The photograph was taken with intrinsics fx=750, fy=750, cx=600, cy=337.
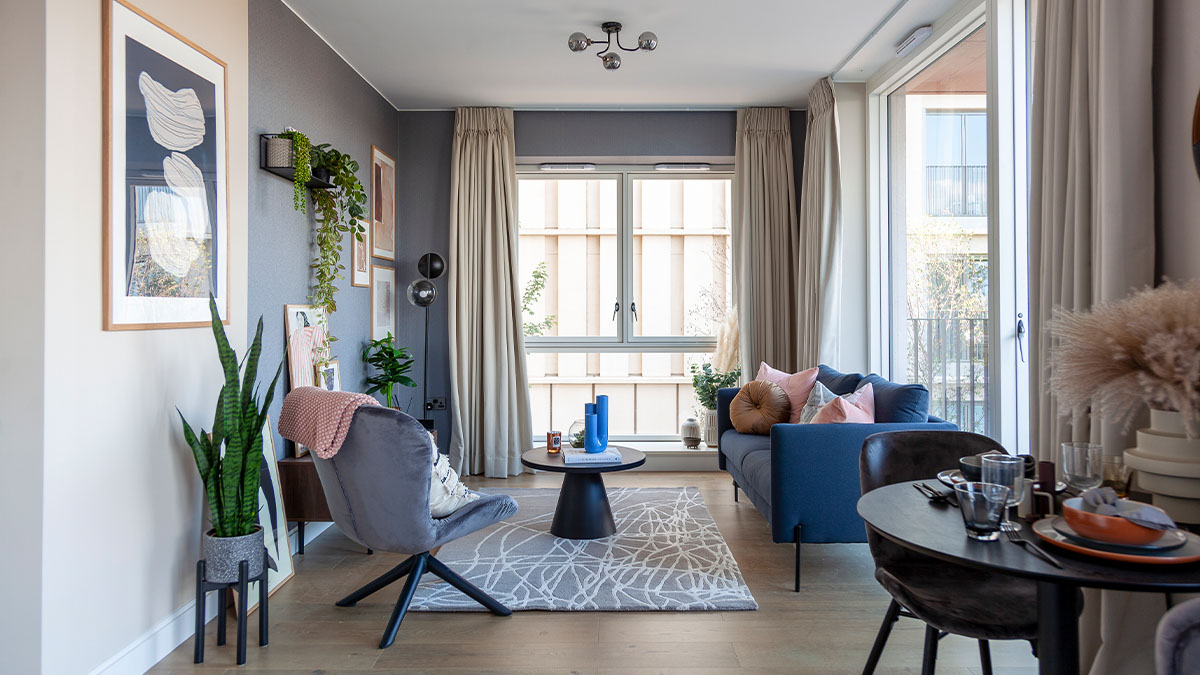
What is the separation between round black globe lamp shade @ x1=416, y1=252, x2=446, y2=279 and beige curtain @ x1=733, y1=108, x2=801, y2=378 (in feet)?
7.38

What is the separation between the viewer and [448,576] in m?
2.99

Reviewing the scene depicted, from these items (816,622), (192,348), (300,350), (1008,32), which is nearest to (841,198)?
(1008,32)

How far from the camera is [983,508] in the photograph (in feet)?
4.89

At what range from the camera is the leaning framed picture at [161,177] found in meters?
2.39

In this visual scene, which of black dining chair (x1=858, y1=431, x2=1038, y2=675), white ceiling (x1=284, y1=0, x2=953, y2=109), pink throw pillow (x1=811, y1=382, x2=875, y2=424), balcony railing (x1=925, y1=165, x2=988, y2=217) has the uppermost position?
white ceiling (x1=284, y1=0, x2=953, y2=109)

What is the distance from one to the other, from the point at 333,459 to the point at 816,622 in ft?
6.26

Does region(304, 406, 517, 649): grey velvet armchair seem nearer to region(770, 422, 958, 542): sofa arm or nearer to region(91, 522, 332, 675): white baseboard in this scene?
region(91, 522, 332, 675): white baseboard

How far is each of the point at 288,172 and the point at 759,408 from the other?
2883mm

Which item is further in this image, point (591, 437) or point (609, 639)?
point (591, 437)

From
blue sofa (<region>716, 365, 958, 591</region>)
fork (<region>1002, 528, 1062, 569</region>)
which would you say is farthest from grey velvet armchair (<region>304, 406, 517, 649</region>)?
fork (<region>1002, 528, 1062, 569</region>)

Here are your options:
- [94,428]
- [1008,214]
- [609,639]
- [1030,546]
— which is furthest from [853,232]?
[94,428]

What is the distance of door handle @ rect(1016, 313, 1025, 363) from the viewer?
3.29m

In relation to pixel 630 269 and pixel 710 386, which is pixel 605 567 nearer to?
pixel 710 386

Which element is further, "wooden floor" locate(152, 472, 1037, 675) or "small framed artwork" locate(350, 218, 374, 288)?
"small framed artwork" locate(350, 218, 374, 288)
